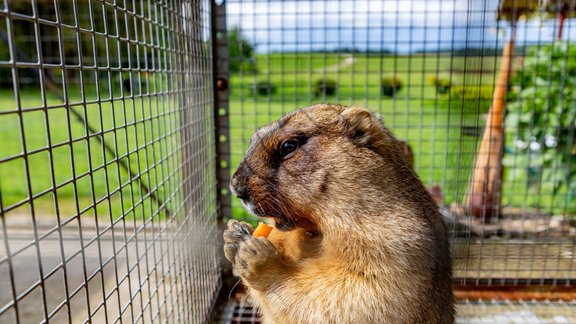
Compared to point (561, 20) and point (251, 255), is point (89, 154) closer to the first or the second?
point (251, 255)

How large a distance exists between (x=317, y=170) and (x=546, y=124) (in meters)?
2.91

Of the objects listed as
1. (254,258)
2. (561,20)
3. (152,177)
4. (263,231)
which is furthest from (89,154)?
(561,20)

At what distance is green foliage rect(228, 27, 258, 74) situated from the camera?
2.73 metres

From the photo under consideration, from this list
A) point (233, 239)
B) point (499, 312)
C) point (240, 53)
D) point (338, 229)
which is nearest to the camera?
point (338, 229)

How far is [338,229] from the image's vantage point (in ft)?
5.37

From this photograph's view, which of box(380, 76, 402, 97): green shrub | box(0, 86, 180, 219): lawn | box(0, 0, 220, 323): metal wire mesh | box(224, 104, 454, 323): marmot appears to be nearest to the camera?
box(0, 86, 180, 219): lawn

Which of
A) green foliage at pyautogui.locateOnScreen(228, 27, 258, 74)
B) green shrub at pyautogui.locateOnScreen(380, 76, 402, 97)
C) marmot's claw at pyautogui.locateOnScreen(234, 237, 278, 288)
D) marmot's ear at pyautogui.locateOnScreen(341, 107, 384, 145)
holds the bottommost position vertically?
marmot's claw at pyautogui.locateOnScreen(234, 237, 278, 288)

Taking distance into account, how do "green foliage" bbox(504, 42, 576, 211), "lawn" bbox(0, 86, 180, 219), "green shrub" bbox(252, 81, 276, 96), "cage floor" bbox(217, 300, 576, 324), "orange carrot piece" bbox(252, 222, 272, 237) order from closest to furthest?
"lawn" bbox(0, 86, 180, 219) → "orange carrot piece" bbox(252, 222, 272, 237) → "cage floor" bbox(217, 300, 576, 324) → "green shrub" bbox(252, 81, 276, 96) → "green foliage" bbox(504, 42, 576, 211)

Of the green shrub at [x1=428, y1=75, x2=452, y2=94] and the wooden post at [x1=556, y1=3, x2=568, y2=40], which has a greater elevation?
the wooden post at [x1=556, y1=3, x2=568, y2=40]

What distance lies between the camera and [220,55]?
2.60 m

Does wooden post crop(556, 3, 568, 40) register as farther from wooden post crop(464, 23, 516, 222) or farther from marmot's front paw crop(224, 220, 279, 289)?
marmot's front paw crop(224, 220, 279, 289)

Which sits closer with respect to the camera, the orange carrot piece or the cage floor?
the orange carrot piece

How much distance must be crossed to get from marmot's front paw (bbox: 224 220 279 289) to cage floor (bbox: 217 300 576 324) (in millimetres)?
877

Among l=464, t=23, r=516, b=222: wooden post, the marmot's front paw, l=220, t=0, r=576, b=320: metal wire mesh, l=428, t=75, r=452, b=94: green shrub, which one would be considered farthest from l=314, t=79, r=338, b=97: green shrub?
the marmot's front paw
